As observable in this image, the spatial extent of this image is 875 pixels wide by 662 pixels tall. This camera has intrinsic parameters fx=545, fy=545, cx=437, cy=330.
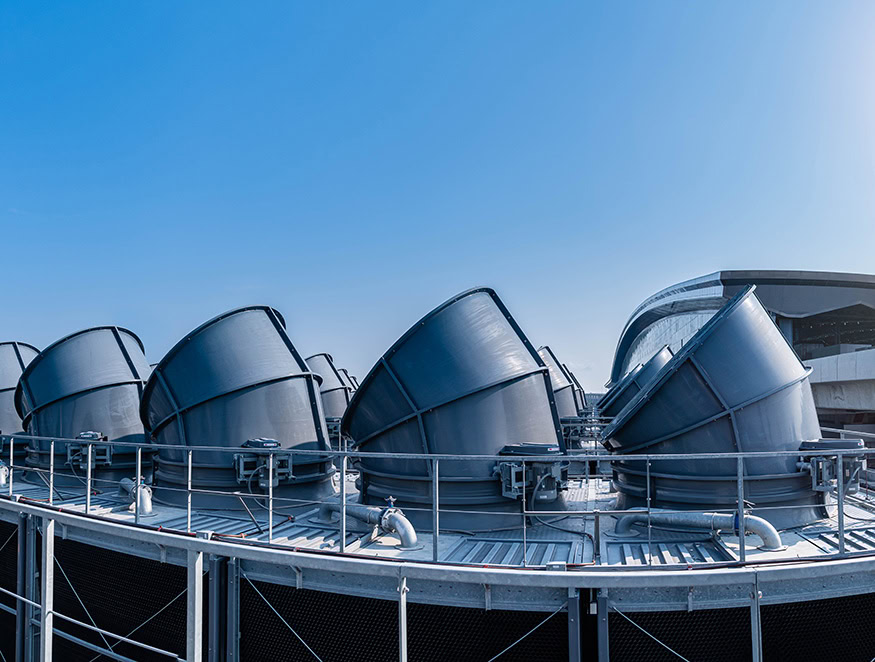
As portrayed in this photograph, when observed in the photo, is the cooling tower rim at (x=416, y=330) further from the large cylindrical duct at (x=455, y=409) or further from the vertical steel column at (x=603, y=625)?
the vertical steel column at (x=603, y=625)

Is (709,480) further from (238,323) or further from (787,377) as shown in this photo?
(238,323)

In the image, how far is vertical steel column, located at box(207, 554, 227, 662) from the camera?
25.0 ft

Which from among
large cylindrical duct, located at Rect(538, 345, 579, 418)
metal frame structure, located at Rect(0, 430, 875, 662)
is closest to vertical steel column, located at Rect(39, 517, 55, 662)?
metal frame structure, located at Rect(0, 430, 875, 662)

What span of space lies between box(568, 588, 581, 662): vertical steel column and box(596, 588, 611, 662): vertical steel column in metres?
0.25

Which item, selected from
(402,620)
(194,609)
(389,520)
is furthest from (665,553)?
(194,609)

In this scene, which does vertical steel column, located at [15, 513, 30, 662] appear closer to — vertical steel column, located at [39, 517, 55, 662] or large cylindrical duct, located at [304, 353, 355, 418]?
vertical steel column, located at [39, 517, 55, 662]

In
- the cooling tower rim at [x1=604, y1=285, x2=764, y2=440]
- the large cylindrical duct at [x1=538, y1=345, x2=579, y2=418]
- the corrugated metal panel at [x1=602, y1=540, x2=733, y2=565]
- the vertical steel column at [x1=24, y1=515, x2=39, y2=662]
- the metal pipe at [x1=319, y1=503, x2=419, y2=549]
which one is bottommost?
the vertical steel column at [x1=24, y1=515, x2=39, y2=662]

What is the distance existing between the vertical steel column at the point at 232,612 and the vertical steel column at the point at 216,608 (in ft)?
0.21

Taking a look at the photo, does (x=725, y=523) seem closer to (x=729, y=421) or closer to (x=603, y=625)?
(x=729, y=421)

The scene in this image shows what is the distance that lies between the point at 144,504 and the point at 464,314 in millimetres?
6793

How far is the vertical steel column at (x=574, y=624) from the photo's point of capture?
635 cm

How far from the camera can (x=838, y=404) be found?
24031 millimetres

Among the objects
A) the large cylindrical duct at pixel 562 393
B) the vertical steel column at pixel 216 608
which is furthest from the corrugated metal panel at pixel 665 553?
the large cylindrical duct at pixel 562 393

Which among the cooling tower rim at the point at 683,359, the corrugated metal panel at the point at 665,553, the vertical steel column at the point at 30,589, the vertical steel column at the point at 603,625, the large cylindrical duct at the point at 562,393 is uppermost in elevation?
the cooling tower rim at the point at 683,359
